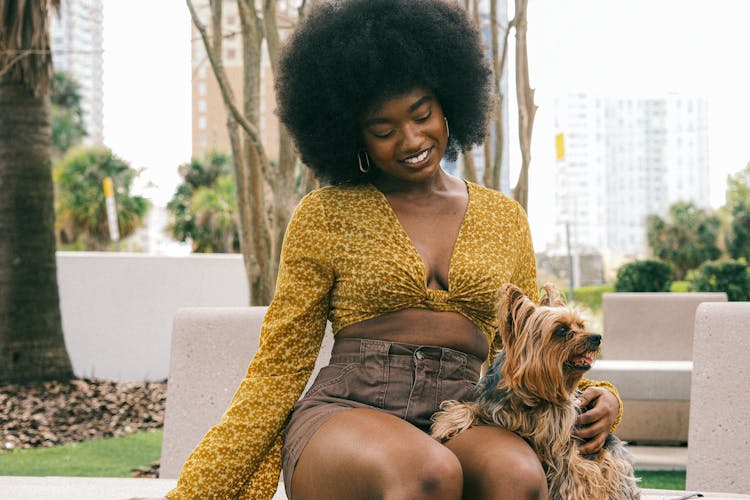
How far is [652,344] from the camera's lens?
306 inches

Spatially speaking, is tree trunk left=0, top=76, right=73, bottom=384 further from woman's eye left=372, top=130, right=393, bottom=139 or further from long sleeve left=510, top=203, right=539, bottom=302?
long sleeve left=510, top=203, right=539, bottom=302

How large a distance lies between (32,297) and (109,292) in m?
2.66

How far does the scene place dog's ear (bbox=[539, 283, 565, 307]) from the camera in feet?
7.66

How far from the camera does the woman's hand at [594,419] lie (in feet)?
7.93

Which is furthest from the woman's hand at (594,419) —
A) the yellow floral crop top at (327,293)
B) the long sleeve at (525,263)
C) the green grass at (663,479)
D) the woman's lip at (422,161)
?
the green grass at (663,479)

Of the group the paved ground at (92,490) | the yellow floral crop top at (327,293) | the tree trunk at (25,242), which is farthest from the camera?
the tree trunk at (25,242)

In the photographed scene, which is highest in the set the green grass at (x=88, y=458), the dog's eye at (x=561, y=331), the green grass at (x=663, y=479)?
the dog's eye at (x=561, y=331)

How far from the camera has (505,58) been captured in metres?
7.09

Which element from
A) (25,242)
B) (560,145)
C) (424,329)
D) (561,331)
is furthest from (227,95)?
(560,145)

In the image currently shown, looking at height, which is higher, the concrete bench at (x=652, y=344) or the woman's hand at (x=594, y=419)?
the woman's hand at (x=594, y=419)

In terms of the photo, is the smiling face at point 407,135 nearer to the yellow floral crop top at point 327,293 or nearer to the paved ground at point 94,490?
the yellow floral crop top at point 327,293

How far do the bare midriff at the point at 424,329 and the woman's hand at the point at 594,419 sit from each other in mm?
372

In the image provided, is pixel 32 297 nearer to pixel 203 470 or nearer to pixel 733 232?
pixel 203 470

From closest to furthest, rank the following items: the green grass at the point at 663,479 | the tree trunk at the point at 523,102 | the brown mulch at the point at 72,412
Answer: the green grass at the point at 663,479
the tree trunk at the point at 523,102
the brown mulch at the point at 72,412
